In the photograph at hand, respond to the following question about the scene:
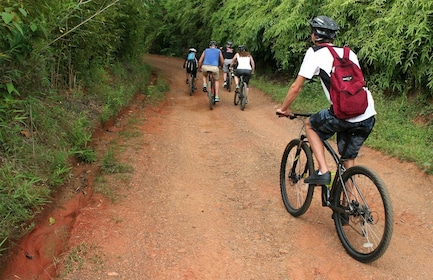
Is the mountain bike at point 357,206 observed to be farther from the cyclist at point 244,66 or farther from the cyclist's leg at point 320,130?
the cyclist at point 244,66

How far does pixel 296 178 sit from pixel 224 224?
1051mm

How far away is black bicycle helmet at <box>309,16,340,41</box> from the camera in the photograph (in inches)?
146

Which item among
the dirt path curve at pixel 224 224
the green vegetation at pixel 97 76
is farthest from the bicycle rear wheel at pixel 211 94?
the dirt path curve at pixel 224 224

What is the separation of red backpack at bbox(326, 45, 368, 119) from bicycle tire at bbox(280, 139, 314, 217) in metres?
0.85

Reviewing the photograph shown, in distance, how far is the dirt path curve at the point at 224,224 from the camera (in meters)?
3.48

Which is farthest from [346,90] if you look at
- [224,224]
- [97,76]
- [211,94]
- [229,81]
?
[229,81]

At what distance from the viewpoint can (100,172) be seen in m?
5.32

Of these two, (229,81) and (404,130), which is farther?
(229,81)

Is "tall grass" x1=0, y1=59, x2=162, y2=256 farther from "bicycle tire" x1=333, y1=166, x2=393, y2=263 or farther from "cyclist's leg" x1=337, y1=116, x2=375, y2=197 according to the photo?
"cyclist's leg" x1=337, y1=116, x2=375, y2=197

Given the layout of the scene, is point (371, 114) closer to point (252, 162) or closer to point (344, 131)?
point (344, 131)

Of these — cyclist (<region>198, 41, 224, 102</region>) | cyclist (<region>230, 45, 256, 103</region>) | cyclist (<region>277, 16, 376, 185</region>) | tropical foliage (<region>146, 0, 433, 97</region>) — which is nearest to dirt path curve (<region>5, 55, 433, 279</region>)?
cyclist (<region>277, 16, 376, 185</region>)

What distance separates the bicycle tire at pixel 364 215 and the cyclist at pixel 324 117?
0.27 m

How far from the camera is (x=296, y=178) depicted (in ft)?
15.1

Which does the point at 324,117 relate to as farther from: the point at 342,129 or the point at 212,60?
the point at 212,60
